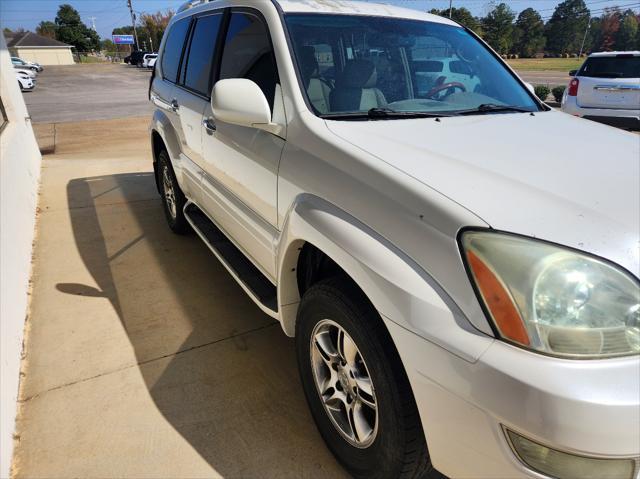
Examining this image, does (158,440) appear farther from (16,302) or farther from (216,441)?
(16,302)

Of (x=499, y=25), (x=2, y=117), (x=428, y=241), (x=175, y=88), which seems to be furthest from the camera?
(x=499, y=25)

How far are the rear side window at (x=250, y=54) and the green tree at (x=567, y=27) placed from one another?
3625 inches

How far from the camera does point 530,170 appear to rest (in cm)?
157

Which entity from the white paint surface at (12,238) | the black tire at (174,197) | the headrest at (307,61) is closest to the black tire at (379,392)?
the headrest at (307,61)

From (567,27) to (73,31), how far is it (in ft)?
294

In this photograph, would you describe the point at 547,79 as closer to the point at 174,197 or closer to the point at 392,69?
the point at 174,197

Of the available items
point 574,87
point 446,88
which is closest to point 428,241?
point 446,88

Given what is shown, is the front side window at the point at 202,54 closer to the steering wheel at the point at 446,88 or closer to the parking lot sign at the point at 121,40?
the steering wheel at the point at 446,88

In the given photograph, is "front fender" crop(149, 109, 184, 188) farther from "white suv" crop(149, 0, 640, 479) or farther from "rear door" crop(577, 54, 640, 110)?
"rear door" crop(577, 54, 640, 110)

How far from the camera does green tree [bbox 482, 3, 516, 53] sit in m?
60.3

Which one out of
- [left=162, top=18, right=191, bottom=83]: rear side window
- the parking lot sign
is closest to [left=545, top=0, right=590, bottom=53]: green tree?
the parking lot sign

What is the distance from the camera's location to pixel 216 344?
289 cm

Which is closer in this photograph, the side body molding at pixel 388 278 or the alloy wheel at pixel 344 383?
the side body molding at pixel 388 278

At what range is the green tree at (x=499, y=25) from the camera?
6028 centimetres
